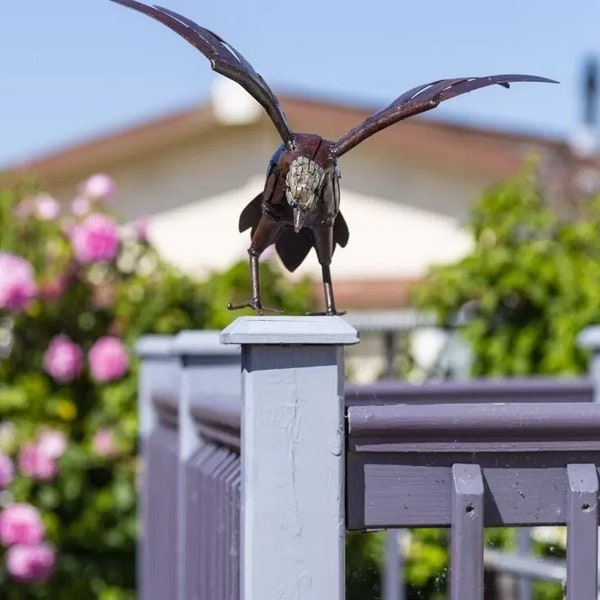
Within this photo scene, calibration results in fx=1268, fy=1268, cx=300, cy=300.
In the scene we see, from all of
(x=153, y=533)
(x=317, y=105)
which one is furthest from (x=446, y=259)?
(x=153, y=533)

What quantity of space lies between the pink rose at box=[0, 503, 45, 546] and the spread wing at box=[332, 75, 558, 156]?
3252 mm

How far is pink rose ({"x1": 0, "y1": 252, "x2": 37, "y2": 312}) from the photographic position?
16.1 feet

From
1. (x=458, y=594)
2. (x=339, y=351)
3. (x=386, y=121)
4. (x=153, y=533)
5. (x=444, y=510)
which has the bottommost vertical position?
(x=153, y=533)

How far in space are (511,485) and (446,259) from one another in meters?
9.98

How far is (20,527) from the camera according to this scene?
474cm

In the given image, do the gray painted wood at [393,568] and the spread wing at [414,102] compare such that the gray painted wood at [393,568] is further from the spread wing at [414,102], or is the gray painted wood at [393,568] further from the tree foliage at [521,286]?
A: the spread wing at [414,102]

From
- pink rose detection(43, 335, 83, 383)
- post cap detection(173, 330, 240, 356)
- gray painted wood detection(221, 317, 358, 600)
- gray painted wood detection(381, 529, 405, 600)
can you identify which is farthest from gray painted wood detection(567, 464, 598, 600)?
pink rose detection(43, 335, 83, 383)

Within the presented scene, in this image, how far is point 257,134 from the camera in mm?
11758

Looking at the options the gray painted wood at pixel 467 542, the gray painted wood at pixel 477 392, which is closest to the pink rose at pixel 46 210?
the gray painted wood at pixel 477 392

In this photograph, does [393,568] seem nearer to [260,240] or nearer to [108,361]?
[108,361]

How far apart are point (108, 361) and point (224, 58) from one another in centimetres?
333

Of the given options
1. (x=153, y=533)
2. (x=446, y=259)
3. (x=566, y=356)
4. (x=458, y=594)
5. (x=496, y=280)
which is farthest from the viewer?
(x=446, y=259)

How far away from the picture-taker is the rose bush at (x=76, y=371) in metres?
4.93

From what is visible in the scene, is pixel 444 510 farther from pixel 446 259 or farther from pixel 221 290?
pixel 446 259
